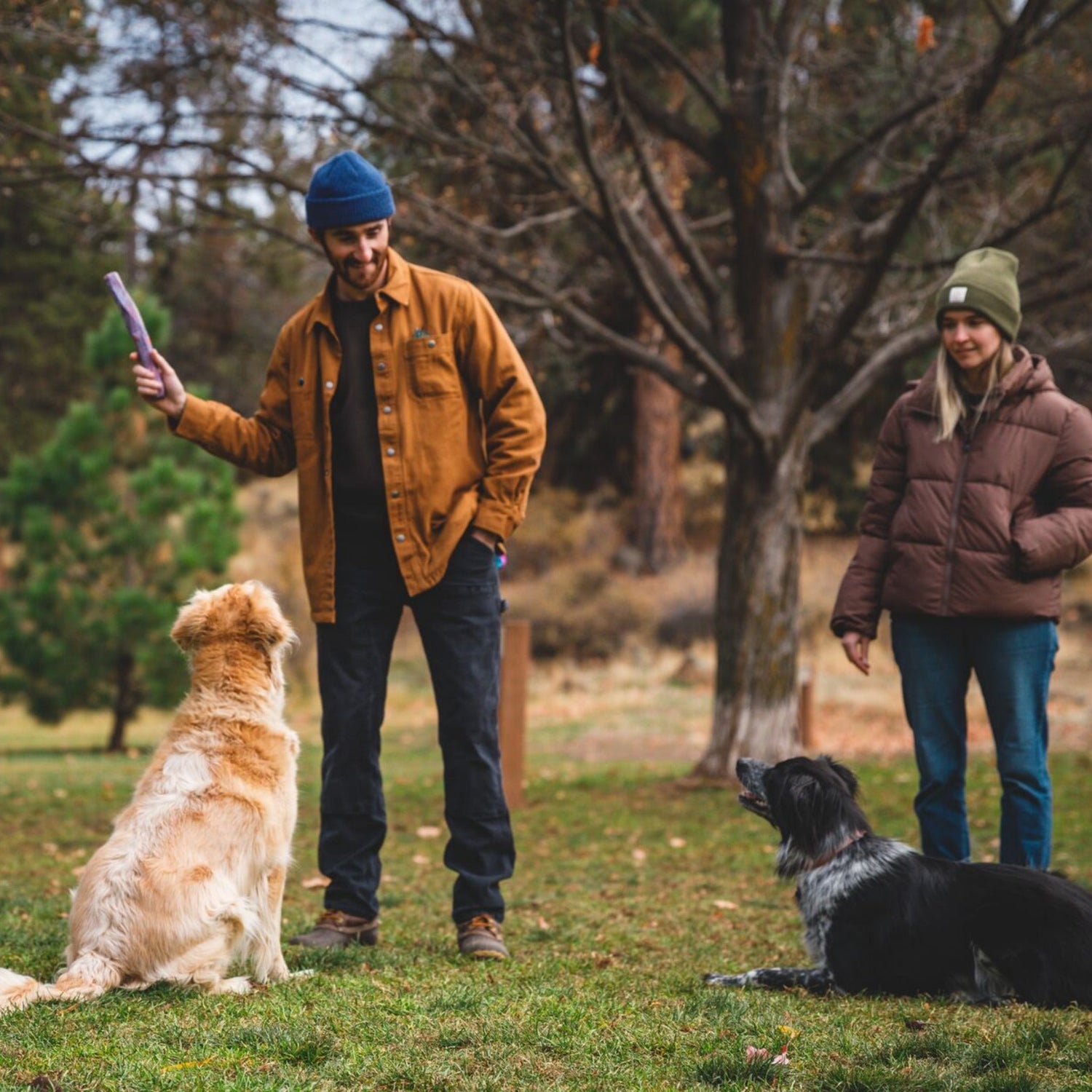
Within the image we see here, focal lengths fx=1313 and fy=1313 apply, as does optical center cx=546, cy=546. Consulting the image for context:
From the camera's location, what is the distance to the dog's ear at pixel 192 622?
4262mm

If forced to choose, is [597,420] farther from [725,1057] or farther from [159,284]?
[725,1057]

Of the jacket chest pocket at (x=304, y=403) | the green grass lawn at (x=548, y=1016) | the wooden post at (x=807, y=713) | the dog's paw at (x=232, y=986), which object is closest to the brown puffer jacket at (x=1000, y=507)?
the green grass lawn at (x=548, y=1016)

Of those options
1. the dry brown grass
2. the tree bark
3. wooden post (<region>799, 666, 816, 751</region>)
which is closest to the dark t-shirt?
the dry brown grass

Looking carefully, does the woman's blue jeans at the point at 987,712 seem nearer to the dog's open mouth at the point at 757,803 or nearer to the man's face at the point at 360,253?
the dog's open mouth at the point at 757,803

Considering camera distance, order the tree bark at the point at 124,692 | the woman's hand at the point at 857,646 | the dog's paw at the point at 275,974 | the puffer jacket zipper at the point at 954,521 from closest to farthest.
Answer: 1. the dog's paw at the point at 275,974
2. the puffer jacket zipper at the point at 954,521
3. the woman's hand at the point at 857,646
4. the tree bark at the point at 124,692

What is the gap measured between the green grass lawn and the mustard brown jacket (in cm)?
139

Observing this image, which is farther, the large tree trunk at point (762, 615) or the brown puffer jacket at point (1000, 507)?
the large tree trunk at point (762, 615)

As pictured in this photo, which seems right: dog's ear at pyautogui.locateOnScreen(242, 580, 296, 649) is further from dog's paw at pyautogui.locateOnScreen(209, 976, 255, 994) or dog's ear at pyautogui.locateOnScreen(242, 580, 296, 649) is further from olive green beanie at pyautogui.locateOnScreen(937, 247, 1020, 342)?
olive green beanie at pyautogui.locateOnScreen(937, 247, 1020, 342)

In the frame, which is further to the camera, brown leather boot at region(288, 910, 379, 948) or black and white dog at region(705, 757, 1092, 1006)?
brown leather boot at region(288, 910, 379, 948)

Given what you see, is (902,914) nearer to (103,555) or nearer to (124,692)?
(103,555)

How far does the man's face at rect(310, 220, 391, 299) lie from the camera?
4383 millimetres

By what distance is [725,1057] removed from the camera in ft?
10.6

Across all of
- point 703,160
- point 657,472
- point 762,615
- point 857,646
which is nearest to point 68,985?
point 857,646

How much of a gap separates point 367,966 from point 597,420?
19.3 m
